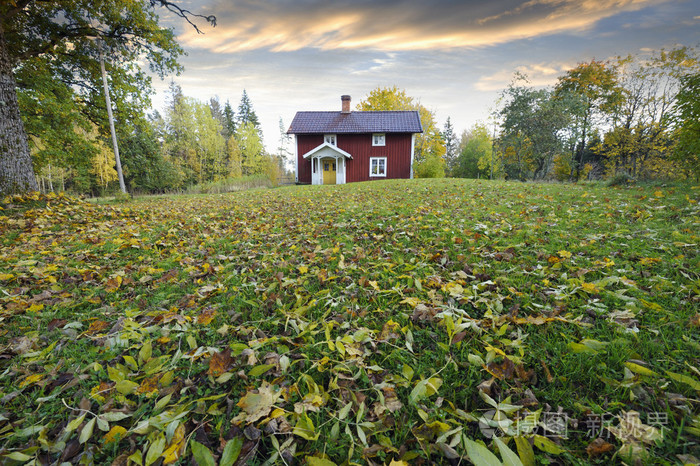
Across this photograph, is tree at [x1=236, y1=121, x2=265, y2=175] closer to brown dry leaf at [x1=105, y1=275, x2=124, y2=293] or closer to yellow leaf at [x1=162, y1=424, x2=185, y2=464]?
brown dry leaf at [x1=105, y1=275, x2=124, y2=293]

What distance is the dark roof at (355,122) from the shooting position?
2077 cm

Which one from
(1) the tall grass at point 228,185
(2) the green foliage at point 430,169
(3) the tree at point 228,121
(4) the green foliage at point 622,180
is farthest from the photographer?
(3) the tree at point 228,121

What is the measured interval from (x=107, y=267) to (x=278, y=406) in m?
2.98

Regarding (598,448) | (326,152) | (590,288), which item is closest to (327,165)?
(326,152)

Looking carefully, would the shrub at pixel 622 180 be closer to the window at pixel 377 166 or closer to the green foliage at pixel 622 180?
the green foliage at pixel 622 180

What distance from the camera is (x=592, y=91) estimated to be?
2359cm

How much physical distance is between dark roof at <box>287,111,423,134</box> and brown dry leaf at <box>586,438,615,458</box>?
70.2 ft

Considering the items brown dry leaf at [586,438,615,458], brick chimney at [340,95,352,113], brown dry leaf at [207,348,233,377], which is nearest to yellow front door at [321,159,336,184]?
brick chimney at [340,95,352,113]

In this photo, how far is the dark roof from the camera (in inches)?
818

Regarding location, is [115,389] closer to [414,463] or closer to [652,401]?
[414,463]

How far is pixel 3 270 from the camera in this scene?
2.74 metres

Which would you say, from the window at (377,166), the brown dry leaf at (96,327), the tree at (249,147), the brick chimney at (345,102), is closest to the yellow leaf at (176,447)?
the brown dry leaf at (96,327)

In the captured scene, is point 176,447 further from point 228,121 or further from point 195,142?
point 228,121

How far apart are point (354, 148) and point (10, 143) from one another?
18.2 m
